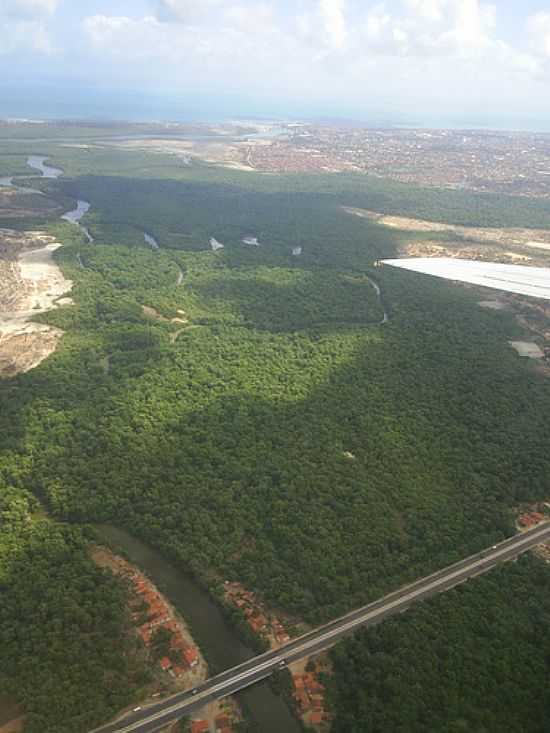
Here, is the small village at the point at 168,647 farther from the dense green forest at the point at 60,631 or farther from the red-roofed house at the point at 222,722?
the dense green forest at the point at 60,631

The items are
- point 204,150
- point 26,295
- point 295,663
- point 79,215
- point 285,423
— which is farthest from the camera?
point 204,150

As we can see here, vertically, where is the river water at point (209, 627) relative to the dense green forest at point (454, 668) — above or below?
below

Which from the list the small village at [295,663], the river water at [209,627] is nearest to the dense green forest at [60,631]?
the river water at [209,627]

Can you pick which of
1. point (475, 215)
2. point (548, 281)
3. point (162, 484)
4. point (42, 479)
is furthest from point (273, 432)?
point (475, 215)

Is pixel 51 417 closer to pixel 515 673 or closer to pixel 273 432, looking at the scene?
pixel 273 432

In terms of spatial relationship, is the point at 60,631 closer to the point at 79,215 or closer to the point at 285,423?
the point at 285,423

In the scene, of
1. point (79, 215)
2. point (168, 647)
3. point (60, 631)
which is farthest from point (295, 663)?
point (79, 215)
